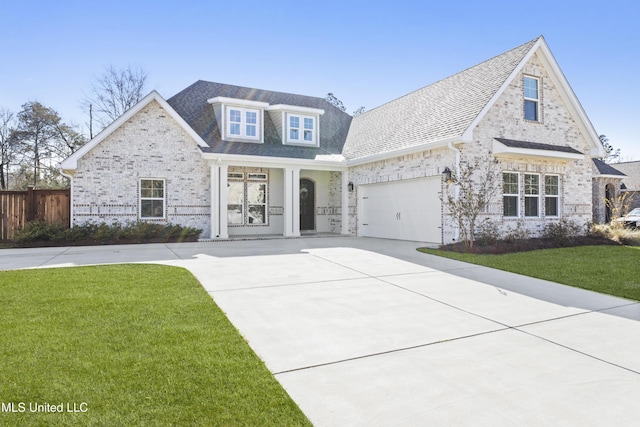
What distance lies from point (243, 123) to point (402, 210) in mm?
7969

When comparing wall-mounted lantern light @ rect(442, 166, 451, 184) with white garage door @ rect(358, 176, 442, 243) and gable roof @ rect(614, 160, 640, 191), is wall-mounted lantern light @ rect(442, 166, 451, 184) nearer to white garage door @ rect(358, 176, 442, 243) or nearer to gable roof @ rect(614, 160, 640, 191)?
white garage door @ rect(358, 176, 442, 243)

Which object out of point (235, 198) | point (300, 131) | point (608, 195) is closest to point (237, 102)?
point (300, 131)

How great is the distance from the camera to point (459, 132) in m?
11.9

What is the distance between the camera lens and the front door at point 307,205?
18750 mm

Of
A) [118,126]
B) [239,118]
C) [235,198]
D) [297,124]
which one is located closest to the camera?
[118,126]

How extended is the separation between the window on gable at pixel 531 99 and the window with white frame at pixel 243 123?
10839 mm

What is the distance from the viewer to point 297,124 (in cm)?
1817

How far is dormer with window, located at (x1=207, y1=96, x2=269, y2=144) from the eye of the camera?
54.2 ft

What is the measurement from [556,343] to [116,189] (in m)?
14.5

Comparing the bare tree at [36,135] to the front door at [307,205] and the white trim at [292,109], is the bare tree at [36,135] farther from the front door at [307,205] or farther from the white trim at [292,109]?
the front door at [307,205]

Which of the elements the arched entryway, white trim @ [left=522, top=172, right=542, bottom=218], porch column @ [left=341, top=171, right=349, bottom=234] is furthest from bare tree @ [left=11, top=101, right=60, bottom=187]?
the arched entryway

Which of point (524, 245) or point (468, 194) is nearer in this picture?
point (524, 245)

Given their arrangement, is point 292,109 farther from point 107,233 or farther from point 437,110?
point 107,233

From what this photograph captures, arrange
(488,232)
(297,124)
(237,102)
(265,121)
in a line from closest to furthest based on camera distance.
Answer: (488,232)
(237,102)
(297,124)
(265,121)
